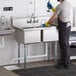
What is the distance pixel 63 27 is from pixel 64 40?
10.4 inches

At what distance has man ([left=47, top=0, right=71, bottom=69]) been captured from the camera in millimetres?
5676

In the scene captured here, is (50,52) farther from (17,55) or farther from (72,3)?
(72,3)

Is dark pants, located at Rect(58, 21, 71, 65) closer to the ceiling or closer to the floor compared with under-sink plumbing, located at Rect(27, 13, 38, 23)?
closer to the floor

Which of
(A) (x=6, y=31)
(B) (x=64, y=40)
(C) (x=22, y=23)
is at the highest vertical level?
(C) (x=22, y=23)

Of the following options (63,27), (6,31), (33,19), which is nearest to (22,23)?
(33,19)

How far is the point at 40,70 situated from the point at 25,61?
438mm

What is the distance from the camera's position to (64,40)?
5.80m

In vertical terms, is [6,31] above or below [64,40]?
above

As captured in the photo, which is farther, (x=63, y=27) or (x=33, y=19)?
(x=33, y=19)

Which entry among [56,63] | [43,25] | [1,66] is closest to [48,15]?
[43,25]

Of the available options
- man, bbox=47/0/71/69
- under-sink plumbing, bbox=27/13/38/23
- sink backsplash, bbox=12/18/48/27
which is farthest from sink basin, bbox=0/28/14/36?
man, bbox=47/0/71/69

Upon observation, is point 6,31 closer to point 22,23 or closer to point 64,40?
point 22,23

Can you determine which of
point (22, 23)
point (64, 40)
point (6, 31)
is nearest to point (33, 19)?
point (22, 23)

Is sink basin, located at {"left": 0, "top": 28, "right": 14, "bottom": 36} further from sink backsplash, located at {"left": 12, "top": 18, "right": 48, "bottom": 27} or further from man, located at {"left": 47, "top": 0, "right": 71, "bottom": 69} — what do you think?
man, located at {"left": 47, "top": 0, "right": 71, "bottom": 69}
